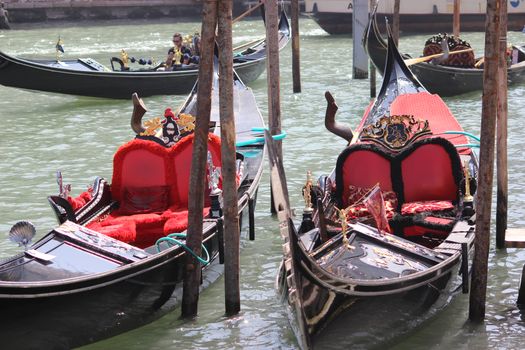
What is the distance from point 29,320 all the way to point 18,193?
282 cm

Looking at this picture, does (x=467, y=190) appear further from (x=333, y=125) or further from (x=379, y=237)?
(x=333, y=125)

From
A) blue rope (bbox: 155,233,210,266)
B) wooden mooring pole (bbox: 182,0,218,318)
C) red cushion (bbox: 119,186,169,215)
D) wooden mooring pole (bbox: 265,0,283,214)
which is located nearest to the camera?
wooden mooring pole (bbox: 182,0,218,318)

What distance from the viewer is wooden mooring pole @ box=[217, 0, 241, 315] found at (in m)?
3.46

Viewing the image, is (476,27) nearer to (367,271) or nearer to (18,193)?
(18,193)

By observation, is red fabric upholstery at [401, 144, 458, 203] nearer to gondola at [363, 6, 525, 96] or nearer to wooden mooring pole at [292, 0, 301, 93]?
gondola at [363, 6, 525, 96]

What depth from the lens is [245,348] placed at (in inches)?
142

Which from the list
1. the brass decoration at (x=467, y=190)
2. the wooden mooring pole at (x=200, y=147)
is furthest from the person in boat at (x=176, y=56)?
the wooden mooring pole at (x=200, y=147)

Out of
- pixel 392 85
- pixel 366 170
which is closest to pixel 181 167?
pixel 366 170

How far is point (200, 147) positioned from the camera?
357 centimetres

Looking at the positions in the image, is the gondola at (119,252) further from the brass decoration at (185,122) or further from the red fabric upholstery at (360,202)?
the red fabric upholstery at (360,202)

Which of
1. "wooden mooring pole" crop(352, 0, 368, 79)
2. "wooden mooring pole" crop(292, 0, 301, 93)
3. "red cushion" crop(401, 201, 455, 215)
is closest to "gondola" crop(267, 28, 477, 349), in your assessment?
"red cushion" crop(401, 201, 455, 215)

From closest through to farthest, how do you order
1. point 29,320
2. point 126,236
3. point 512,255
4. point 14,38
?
point 29,320 < point 126,236 < point 512,255 < point 14,38

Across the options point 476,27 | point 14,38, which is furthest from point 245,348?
point 14,38

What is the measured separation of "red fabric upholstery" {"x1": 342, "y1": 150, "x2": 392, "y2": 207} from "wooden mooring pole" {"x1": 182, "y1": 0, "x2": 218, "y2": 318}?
902 mm
